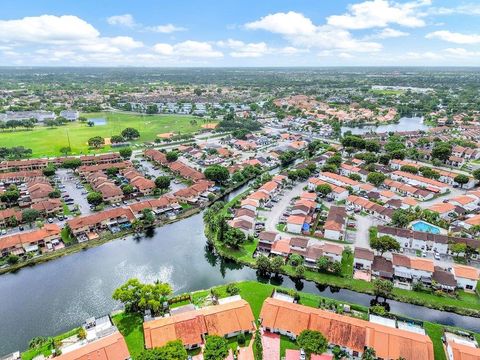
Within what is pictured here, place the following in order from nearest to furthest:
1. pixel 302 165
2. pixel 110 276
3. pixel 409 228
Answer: pixel 110 276 < pixel 409 228 < pixel 302 165

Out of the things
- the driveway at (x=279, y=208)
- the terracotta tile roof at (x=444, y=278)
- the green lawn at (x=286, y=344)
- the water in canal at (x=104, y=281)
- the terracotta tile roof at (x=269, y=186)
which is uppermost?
the terracotta tile roof at (x=269, y=186)

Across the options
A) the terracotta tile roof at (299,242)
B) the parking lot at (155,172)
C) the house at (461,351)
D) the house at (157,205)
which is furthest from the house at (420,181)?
the house at (157,205)

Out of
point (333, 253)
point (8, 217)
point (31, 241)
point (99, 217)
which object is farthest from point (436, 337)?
point (8, 217)

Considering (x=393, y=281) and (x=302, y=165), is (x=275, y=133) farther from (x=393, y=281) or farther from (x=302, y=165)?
(x=393, y=281)

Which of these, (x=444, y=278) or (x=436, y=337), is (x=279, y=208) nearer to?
(x=444, y=278)

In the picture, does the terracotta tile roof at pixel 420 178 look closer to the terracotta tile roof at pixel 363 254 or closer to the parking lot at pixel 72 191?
the terracotta tile roof at pixel 363 254

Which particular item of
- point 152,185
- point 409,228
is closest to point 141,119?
point 152,185
